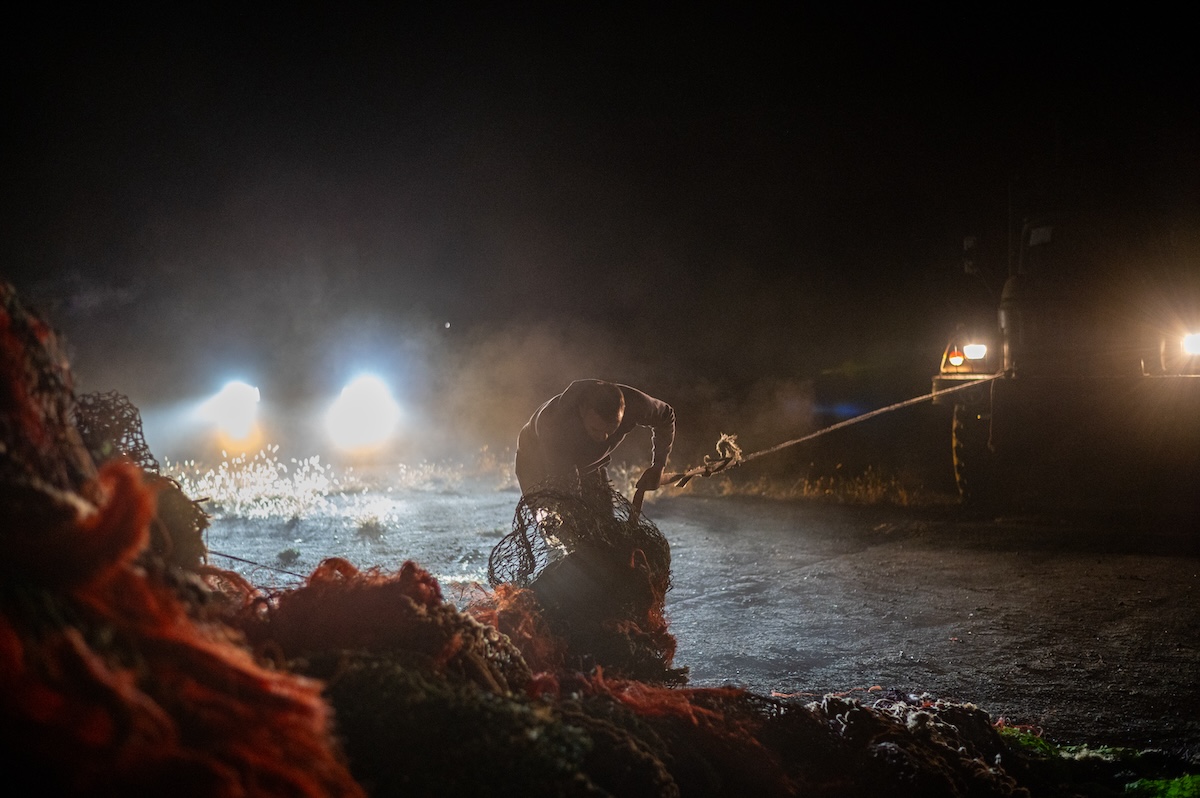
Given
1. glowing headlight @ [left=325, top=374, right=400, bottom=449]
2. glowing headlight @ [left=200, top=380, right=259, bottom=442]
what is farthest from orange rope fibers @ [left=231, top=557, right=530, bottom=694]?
glowing headlight @ [left=200, top=380, right=259, bottom=442]

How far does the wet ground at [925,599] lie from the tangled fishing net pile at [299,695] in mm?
1047

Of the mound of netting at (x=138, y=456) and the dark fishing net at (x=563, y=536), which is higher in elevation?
the mound of netting at (x=138, y=456)

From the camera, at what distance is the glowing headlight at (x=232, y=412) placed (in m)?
26.6

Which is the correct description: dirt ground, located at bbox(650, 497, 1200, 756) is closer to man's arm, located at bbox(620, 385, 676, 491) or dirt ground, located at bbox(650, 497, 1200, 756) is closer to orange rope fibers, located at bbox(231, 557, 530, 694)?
man's arm, located at bbox(620, 385, 676, 491)

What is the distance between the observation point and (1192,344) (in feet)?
27.1

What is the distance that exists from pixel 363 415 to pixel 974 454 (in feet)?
68.6

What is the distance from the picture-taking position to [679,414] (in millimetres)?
20094

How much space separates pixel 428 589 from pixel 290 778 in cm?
115

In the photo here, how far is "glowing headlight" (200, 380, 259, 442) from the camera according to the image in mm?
26650

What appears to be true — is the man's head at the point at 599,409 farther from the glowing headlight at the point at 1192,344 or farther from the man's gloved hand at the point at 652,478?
the glowing headlight at the point at 1192,344

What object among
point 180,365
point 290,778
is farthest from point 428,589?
point 180,365

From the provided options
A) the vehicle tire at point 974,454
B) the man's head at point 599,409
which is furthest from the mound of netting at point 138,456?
the vehicle tire at point 974,454

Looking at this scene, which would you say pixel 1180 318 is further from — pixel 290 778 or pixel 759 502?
pixel 290 778

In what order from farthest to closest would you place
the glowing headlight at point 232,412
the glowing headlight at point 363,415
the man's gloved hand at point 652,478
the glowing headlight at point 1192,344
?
the glowing headlight at point 232,412 < the glowing headlight at point 363,415 < the glowing headlight at point 1192,344 < the man's gloved hand at point 652,478
